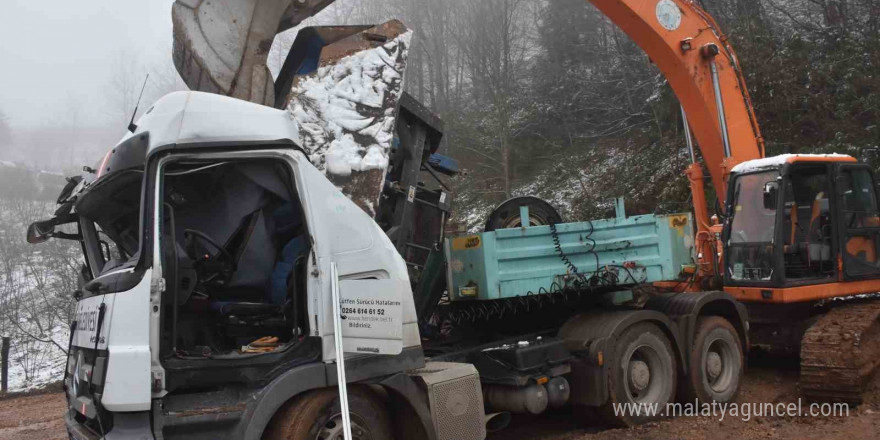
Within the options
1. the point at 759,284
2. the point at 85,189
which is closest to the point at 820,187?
the point at 759,284

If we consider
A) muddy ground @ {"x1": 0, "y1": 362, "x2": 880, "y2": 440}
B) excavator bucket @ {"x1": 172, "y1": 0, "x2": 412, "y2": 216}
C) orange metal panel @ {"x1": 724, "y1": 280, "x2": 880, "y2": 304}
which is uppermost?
excavator bucket @ {"x1": 172, "y1": 0, "x2": 412, "y2": 216}

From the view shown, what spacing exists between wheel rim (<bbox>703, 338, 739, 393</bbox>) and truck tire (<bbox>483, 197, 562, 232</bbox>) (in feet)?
6.91

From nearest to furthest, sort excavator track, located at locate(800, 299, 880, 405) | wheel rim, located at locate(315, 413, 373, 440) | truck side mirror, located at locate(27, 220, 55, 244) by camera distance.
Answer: wheel rim, located at locate(315, 413, 373, 440), truck side mirror, located at locate(27, 220, 55, 244), excavator track, located at locate(800, 299, 880, 405)

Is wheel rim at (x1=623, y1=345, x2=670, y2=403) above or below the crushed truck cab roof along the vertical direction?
below

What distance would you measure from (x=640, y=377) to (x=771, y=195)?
8.37 feet

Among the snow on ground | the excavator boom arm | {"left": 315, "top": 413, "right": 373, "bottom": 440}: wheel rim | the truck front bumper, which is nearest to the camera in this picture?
the truck front bumper

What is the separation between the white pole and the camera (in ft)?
11.7

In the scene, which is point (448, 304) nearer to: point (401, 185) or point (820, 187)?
point (401, 185)

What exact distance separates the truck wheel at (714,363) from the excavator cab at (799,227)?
0.74 m

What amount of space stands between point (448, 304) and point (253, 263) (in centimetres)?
266

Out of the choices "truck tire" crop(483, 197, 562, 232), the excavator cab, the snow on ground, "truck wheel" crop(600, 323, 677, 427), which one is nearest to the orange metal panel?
the excavator cab

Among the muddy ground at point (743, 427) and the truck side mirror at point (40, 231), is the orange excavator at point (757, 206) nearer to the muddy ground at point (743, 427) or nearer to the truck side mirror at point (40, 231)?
the muddy ground at point (743, 427)

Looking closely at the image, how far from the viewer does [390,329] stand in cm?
391

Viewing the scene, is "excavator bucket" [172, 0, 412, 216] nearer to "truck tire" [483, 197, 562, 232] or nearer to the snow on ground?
"truck tire" [483, 197, 562, 232]
